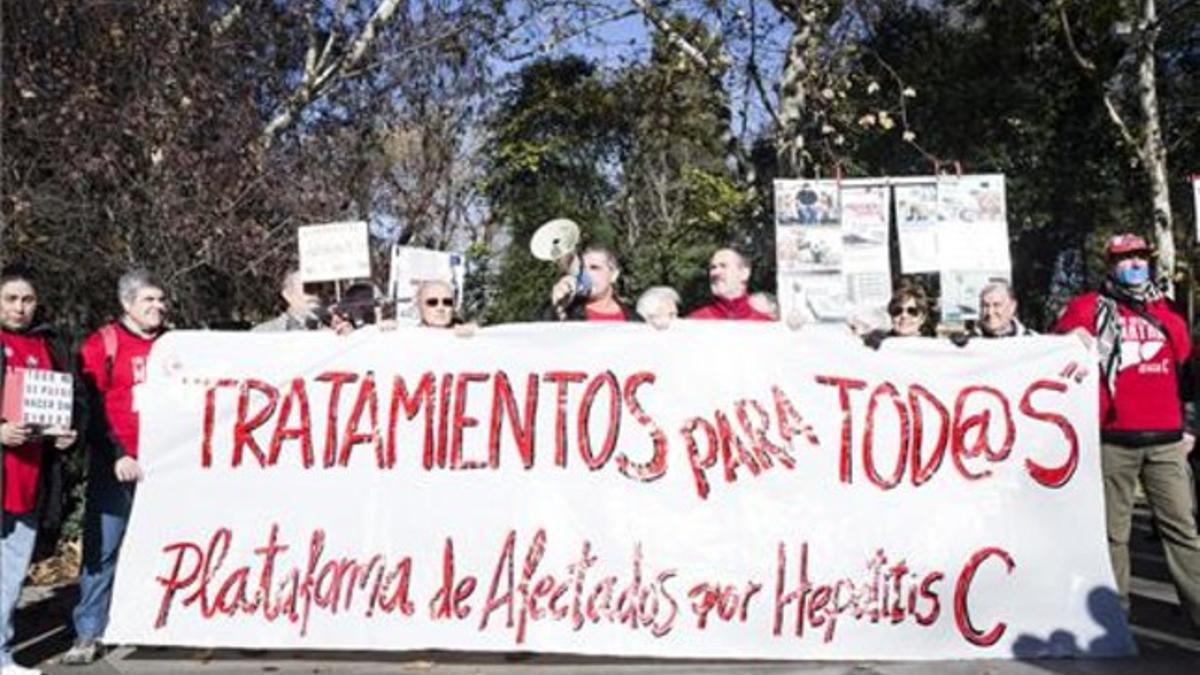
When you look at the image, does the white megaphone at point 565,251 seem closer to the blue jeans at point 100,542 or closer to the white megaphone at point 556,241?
the white megaphone at point 556,241

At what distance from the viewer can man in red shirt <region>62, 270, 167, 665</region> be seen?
5.84 m

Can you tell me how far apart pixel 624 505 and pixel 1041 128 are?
12635mm

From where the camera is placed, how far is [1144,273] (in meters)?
5.93

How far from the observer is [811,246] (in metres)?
8.27

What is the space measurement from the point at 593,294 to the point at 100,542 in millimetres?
2510

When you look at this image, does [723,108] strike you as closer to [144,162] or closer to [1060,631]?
[144,162]

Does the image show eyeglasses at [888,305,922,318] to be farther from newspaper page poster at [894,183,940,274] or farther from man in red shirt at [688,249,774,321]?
newspaper page poster at [894,183,940,274]

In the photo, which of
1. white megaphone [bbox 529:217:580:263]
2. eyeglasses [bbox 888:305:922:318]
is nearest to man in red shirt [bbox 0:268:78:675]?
white megaphone [bbox 529:217:580:263]

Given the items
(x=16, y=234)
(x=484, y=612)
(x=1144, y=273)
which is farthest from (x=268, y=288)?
(x=1144, y=273)

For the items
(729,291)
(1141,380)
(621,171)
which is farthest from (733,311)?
(621,171)

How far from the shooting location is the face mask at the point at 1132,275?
590cm

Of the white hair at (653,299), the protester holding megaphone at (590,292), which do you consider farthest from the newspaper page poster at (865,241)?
the white hair at (653,299)

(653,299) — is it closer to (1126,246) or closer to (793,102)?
(1126,246)

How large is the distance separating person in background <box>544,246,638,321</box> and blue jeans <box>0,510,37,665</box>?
2.58m
